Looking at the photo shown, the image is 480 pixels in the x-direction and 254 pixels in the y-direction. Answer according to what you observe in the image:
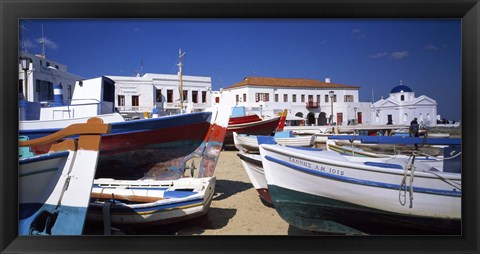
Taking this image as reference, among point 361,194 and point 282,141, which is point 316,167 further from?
point 282,141

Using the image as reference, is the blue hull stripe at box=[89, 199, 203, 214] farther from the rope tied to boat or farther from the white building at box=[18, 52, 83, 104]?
the white building at box=[18, 52, 83, 104]

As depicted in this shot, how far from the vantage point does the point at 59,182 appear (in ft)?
9.14

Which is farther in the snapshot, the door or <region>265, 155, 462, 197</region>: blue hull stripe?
the door

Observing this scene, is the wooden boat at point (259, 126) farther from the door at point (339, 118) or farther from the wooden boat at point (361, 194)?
the wooden boat at point (361, 194)

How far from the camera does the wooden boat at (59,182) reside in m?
2.76

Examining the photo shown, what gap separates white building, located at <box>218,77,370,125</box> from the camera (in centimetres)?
1542

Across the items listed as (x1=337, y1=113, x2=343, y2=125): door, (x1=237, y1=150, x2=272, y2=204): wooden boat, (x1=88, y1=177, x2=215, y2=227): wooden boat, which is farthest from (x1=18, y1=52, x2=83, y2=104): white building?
(x1=337, y1=113, x2=343, y2=125): door

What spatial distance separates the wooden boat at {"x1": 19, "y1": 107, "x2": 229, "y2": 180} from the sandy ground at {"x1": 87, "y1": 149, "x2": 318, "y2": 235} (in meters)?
0.63

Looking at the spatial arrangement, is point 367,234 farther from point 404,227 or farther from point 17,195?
point 17,195
